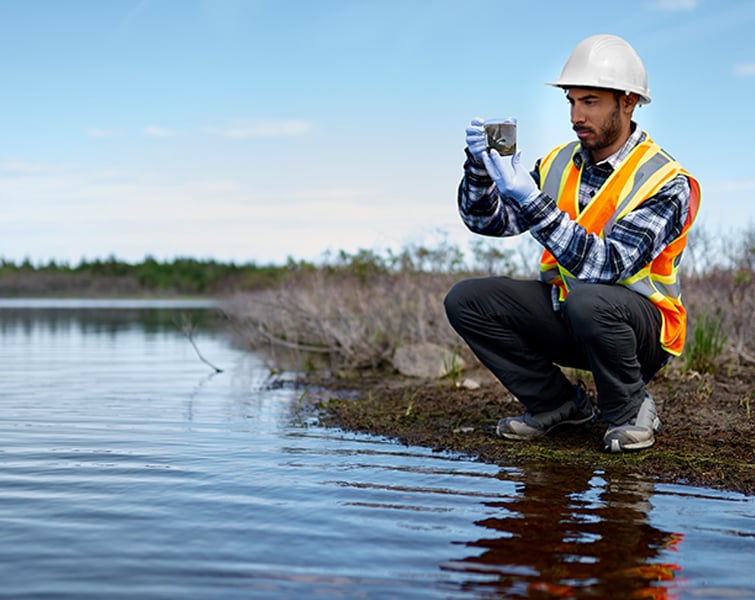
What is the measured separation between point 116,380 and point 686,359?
17.8 feet

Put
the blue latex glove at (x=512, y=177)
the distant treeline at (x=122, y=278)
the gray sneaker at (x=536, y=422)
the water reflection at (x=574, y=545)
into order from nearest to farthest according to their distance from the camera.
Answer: the water reflection at (x=574, y=545) < the blue latex glove at (x=512, y=177) < the gray sneaker at (x=536, y=422) < the distant treeline at (x=122, y=278)

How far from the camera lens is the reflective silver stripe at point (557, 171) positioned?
4.48 meters

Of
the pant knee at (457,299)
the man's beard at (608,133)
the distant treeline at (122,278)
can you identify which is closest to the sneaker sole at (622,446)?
the pant knee at (457,299)

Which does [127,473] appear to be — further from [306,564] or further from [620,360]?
[620,360]

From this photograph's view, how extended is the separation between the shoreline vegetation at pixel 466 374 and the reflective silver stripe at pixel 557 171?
1318 mm

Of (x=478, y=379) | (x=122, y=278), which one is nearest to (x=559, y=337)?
(x=478, y=379)

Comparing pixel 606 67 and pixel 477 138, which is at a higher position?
pixel 606 67

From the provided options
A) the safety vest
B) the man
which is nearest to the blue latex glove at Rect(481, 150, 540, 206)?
the man

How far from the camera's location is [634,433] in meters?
4.30

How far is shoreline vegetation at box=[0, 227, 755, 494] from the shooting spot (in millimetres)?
4371

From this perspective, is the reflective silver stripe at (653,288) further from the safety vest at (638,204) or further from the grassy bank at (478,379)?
the grassy bank at (478,379)

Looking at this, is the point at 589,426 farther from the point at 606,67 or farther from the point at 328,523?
the point at 328,523

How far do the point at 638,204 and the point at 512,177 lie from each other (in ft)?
2.01

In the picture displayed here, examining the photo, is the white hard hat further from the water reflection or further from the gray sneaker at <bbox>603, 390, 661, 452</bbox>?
the water reflection
